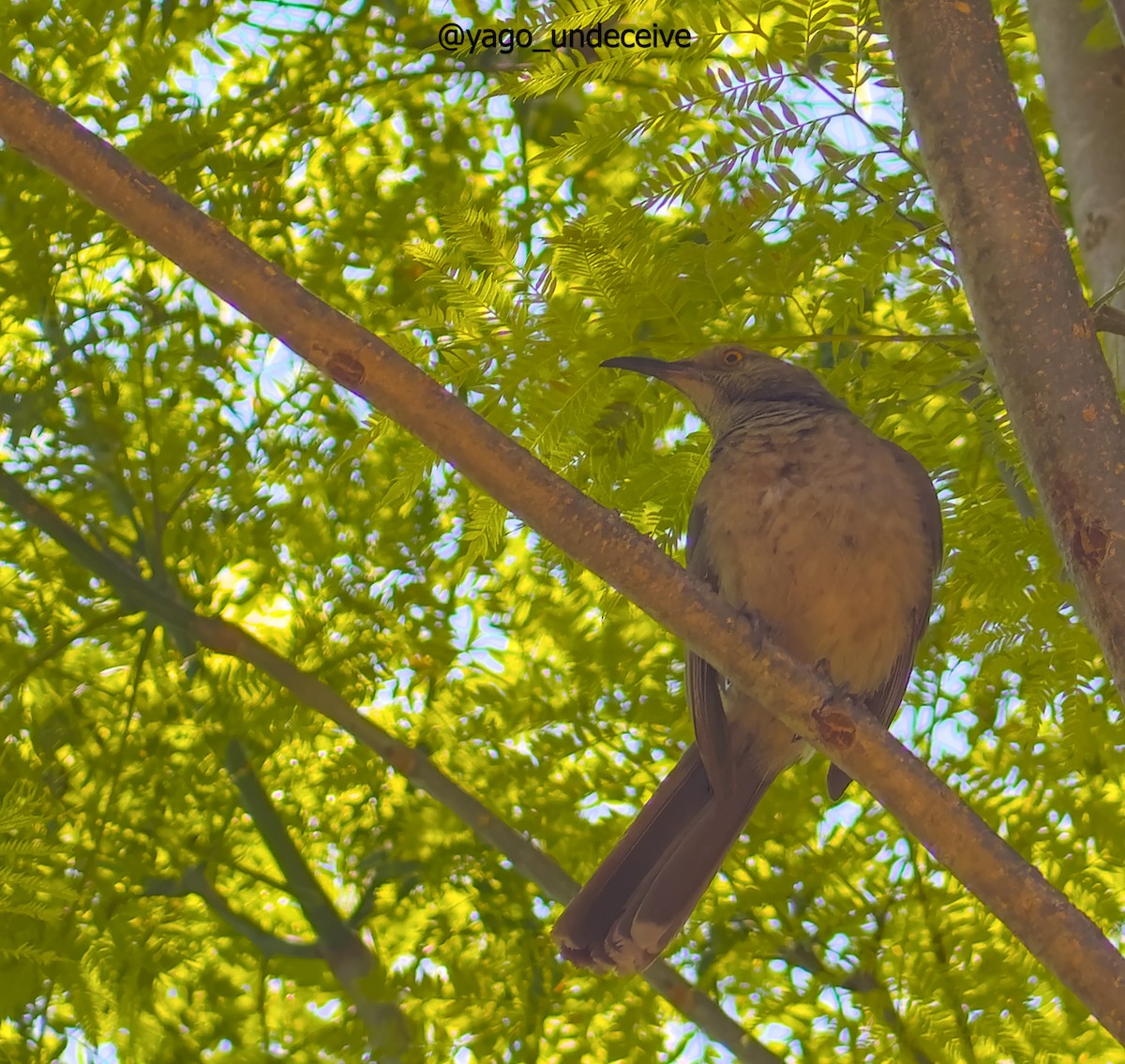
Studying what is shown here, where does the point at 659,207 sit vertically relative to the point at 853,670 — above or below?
above

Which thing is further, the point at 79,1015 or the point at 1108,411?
the point at 79,1015

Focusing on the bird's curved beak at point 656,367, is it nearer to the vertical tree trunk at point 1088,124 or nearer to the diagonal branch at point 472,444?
the diagonal branch at point 472,444

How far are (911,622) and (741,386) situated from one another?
1.00 metres

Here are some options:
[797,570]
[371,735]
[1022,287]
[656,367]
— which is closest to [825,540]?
[797,570]

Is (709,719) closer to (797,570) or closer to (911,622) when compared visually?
(797,570)

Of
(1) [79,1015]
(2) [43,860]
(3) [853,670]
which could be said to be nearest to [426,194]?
(3) [853,670]

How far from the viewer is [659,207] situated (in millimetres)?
3006

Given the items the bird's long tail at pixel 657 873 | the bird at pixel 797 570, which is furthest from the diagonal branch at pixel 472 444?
the bird at pixel 797 570

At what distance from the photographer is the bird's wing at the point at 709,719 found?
3.16 metres

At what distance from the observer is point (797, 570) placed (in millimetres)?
3377

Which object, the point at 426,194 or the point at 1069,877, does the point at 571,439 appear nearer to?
the point at 426,194

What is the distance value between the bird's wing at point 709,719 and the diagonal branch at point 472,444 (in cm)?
96

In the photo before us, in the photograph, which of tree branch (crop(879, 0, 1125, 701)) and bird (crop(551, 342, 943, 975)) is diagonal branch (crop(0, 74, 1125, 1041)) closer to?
tree branch (crop(879, 0, 1125, 701))

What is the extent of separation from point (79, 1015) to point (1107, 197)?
3.49 meters
